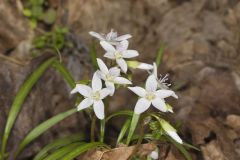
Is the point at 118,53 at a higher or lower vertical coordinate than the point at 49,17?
lower

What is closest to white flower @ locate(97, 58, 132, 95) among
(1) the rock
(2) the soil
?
(2) the soil

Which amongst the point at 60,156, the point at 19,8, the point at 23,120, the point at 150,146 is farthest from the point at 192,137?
the point at 19,8

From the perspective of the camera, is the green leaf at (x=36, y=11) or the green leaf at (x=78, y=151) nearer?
the green leaf at (x=78, y=151)

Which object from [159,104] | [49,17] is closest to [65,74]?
[159,104]

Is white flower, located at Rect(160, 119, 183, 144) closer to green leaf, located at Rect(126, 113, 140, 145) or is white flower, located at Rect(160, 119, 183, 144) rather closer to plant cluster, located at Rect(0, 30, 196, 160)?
plant cluster, located at Rect(0, 30, 196, 160)

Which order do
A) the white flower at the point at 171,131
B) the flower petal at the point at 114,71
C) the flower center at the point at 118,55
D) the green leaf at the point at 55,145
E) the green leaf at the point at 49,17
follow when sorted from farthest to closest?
the green leaf at the point at 49,17 → the green leaf at the point at 55,145 → the flower center at the point at 118,55 → the flower petal at the point at 114,71 → the white flower at the point at 171,131

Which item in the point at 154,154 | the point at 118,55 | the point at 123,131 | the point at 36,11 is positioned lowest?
the point at 154,154

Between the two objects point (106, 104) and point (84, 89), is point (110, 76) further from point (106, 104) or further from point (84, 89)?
point (106, 104)

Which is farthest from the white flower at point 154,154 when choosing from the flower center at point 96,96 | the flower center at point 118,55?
the flower center at point 118,55

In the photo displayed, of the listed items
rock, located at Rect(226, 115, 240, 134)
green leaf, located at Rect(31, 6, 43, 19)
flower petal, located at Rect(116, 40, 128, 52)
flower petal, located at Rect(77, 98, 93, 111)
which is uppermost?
green leaf, located at Rect(31, 6, 43, 19)

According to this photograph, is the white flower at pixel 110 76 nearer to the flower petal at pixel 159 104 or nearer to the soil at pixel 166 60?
the flower petal at pixel 159 104
